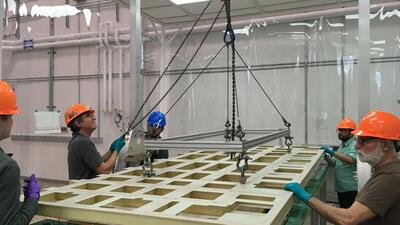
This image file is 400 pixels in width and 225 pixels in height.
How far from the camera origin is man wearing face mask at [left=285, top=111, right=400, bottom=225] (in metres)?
2.05

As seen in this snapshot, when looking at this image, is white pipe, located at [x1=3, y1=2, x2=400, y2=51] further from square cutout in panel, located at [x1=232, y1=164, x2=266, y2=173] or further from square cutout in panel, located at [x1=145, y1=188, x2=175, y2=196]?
square cutout in panel, located at [x1=145, y1=188, x2=175, y2=196]

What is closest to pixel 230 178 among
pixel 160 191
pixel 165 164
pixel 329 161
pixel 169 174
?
pixel 169 174

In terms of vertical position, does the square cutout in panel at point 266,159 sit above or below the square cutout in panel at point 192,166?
above

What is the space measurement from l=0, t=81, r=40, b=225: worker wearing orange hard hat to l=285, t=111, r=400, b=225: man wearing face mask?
61.5 inches

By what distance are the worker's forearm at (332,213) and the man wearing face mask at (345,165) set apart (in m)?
2.31

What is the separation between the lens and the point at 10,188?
1720mm

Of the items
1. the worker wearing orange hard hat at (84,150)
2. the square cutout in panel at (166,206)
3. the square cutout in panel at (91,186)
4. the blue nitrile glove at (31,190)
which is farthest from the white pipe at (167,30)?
the blue nitrile glove at (31,190)

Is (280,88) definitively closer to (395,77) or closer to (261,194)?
(395,77)

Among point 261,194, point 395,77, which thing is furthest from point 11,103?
point 395,77

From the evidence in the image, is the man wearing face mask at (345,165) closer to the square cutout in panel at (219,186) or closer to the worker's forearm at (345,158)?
the worker's forearm at (345,158)

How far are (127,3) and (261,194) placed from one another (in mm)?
4393

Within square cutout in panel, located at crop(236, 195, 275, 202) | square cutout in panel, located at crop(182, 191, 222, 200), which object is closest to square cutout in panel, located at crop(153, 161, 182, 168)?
square cutout in panel, located at crop(182, 191, 222, 200)

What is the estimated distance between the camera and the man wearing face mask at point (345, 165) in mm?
4422

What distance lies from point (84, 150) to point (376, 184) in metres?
2.44
